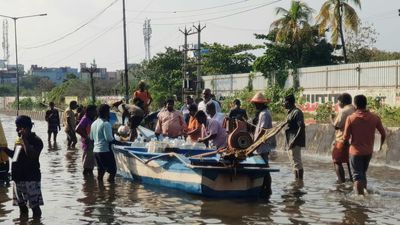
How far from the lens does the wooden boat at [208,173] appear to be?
10.1m

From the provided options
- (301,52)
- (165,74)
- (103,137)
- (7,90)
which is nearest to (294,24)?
(301,52)

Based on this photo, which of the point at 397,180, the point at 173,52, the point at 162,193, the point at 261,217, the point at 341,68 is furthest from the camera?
the point at 173,52

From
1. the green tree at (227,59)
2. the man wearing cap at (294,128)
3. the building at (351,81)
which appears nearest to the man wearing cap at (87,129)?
the man wearing cap at (294,128)

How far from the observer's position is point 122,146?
43.0 ft

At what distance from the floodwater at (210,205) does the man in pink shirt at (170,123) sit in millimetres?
1580

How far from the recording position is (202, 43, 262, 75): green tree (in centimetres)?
5284

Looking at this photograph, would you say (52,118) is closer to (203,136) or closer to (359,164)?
(203,136)

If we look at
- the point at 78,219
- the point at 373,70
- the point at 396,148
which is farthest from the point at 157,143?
the point at 373,70

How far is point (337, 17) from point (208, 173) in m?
28.4

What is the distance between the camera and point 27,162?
8547mm

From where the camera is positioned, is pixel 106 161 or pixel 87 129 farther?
pixel 87 129

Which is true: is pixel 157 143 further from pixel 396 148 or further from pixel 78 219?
pixel 396 148

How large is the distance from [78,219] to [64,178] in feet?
15.9

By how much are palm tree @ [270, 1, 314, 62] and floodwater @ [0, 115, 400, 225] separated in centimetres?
2566
